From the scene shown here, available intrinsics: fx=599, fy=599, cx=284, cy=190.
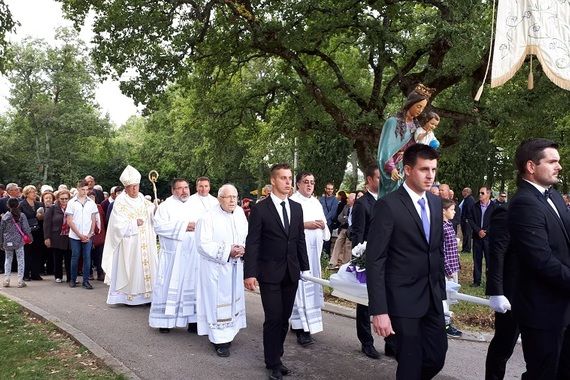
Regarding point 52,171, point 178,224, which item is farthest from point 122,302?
point 52,171

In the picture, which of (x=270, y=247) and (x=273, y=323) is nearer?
(x=273, y=323)

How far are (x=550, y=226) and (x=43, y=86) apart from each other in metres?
49.2

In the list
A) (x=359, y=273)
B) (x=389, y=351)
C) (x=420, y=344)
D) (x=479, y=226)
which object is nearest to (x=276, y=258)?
(x=359, y=273)

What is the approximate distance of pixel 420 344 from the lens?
13.9 ft

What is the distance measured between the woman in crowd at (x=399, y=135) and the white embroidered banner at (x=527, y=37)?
1.52 m

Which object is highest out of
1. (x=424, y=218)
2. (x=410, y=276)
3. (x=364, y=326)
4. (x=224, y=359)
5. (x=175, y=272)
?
(x=424, y=218)

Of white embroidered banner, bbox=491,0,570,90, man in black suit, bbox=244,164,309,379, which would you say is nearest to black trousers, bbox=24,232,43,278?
man in black suit, bbox=244,164,309,379

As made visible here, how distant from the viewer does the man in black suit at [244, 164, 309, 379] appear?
5977 mm

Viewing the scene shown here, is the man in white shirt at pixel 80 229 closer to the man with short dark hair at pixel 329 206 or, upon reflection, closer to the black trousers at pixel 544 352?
the man with short dark hair at pixel 329 206

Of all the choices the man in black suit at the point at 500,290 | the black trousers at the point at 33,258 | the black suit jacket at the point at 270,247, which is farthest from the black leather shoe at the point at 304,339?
the black trousers at the point at 33,258

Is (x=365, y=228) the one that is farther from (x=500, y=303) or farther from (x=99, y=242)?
(x=99, y=242)

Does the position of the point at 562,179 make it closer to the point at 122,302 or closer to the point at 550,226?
the point at 122,302

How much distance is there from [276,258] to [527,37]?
12.5ft

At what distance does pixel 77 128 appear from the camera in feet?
151
